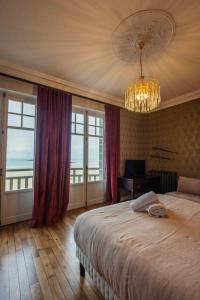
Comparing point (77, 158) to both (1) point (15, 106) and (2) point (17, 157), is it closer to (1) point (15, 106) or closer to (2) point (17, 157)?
(2) point (17, 157)

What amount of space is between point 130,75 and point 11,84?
2.23 metres

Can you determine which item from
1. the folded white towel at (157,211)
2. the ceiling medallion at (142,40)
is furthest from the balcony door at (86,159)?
the folded white towel at (157,211)

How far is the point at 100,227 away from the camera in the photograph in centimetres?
137

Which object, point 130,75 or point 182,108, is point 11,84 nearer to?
point 130,75

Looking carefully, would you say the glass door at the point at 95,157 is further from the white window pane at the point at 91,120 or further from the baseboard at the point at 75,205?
the baseboard at the point at 75,205

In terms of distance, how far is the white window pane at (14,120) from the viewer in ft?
9.50

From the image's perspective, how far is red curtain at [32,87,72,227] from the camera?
283 cm

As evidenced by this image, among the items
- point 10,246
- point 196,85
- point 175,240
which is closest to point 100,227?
point 175,240

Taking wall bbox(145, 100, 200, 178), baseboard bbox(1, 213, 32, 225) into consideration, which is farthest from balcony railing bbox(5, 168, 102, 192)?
wall bbox(145, 100, 200, 178)

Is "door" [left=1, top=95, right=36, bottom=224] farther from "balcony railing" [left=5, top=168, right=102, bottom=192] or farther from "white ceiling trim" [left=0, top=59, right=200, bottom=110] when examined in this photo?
"white ceiling trim" [left=0, top=59, right=200, bottom=110]

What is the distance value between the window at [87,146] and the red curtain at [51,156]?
46 centimetres

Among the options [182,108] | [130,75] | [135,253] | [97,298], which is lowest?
[97,298]

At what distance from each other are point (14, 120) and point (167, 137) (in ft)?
12.4

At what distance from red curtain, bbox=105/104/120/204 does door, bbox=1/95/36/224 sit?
1763 mm
